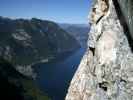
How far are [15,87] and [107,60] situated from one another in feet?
523

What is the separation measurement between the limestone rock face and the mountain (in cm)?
12399

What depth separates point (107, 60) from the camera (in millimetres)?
9219

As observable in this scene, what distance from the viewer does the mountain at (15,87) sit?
144 metres

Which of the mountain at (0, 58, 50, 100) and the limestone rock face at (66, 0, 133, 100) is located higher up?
the limestone rock face at (66, 0, 133, 100)

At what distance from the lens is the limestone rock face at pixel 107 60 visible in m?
8.76

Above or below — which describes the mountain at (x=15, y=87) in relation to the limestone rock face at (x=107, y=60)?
below

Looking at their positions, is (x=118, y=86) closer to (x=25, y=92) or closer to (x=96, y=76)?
(x=96, y=76)

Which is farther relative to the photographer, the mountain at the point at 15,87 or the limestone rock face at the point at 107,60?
the mountain at the point at 15,87

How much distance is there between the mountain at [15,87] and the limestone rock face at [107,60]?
123994mm

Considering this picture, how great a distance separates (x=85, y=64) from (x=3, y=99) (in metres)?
122

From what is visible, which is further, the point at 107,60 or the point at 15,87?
the point at 15,87

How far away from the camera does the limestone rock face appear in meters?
8.76

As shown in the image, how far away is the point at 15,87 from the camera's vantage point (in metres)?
164

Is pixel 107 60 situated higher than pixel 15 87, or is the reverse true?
pixel 107 60
